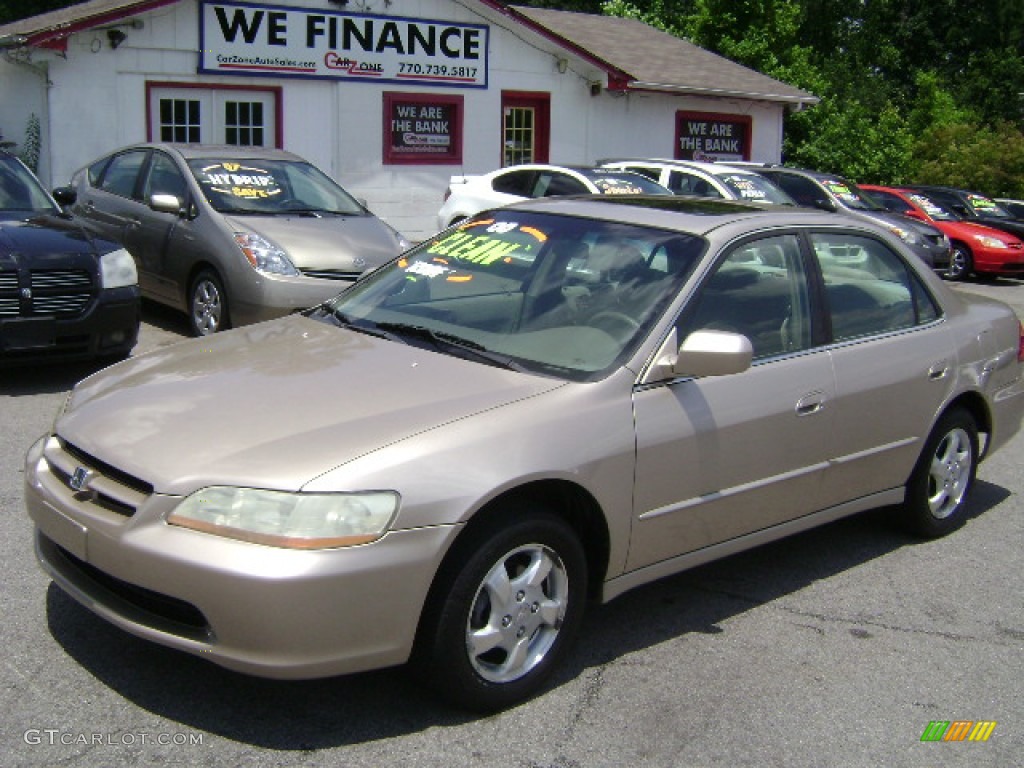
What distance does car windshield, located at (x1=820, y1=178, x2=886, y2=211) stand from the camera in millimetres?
17438

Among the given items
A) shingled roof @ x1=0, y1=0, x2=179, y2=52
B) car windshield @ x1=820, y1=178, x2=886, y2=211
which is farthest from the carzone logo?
car windshield @ x1=820, y1=178, x2=886, y2=211

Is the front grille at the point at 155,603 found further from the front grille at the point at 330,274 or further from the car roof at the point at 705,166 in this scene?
the car roof at the point at 705,166

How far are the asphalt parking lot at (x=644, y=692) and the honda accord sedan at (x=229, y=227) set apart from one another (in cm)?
414

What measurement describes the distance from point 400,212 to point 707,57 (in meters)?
9.31

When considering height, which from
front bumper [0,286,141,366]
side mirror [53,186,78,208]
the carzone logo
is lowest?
the carzone logo

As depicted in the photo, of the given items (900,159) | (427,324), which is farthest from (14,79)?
(900,159)

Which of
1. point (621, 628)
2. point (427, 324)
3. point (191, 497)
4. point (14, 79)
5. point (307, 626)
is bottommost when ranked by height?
point (621, 628)

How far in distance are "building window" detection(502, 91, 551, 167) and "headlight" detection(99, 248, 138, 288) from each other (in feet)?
37.4

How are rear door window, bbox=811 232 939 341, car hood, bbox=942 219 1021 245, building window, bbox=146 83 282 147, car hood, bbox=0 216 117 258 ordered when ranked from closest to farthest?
rear door window, bbox=811 232 939 341 → car hood, bbox=0 216 117 258 → building window, bbox=146 83 282 147 → car hood, bbox=942 219 1021 245

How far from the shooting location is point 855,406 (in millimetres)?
5004

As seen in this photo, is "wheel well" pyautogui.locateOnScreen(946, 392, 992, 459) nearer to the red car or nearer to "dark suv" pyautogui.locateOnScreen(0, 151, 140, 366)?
"dark suv" pyautogui.locateOnScreen(0, 151, 140, 366)

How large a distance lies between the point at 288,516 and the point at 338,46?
14.3m

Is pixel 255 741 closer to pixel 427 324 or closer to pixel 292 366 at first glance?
pixel 292 366

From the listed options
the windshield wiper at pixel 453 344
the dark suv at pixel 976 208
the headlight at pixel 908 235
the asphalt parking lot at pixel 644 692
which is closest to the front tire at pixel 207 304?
the asphalt parking lot at pixel 644 692
